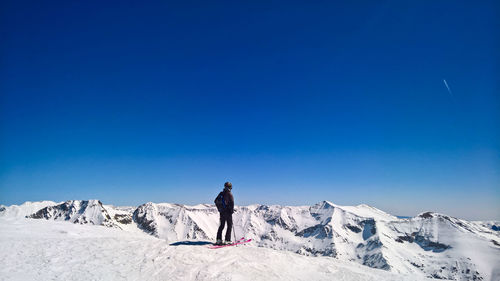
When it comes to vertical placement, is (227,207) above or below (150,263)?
above

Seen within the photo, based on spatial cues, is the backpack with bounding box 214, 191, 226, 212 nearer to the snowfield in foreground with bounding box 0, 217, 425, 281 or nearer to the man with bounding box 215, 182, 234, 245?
the man with bounding box 215, 182, 234, 245

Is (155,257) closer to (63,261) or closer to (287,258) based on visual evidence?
(63,261)

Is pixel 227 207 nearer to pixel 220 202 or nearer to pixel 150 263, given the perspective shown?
pixel 220 202

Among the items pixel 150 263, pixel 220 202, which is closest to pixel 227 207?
pixel 220 202

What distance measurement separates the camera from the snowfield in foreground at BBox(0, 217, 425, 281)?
10.8 meters

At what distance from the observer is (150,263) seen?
470 inches

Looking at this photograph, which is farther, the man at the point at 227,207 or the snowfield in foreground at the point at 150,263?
the man at the point at 227,207

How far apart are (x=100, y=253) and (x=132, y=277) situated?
138 inches

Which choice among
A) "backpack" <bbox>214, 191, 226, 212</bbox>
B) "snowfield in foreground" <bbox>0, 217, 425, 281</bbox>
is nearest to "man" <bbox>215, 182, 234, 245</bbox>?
"backpack" <bbox>214, 191, 226, 212</bbox>

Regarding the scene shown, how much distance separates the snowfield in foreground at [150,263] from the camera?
10.8 metres

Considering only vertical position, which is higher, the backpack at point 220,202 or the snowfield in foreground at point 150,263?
the backpack at point 220,202

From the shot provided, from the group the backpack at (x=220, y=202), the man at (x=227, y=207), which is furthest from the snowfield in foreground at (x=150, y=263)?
the backpack at (x=220, y=202)

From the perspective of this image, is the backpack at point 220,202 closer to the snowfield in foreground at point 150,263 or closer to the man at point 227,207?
the man at point 227,207

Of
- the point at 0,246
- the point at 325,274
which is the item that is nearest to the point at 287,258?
the point at 325,274
